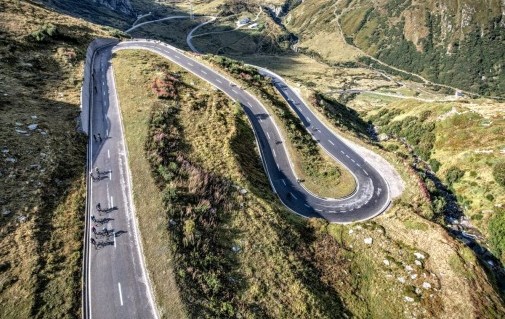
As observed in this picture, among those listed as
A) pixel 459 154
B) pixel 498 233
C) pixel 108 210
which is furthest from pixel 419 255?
pixel 459 154

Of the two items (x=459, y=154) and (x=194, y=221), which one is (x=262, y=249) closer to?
(x=194, y=221)

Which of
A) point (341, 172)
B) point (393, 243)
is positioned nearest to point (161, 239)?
point (393, 243)

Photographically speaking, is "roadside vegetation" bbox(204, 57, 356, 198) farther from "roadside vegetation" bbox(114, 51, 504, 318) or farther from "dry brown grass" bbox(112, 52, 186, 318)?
"dry brown grass" bbox(112, 52, 186, 318)

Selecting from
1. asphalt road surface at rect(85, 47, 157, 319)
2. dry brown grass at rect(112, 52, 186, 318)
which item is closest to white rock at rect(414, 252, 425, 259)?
dry brown grass at rect(112, 52, 186, 318)

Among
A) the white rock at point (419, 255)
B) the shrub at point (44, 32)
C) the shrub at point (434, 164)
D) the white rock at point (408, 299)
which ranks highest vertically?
the shrub at point (44, 32)

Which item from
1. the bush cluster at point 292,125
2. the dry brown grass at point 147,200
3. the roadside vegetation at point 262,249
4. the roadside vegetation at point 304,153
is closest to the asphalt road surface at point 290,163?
the roadside vegetation at point 304,153

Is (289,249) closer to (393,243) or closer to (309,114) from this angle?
(393,243)

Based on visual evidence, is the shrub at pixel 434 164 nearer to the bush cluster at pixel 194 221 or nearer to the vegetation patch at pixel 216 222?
the vegetation patch at pixel 216 222
